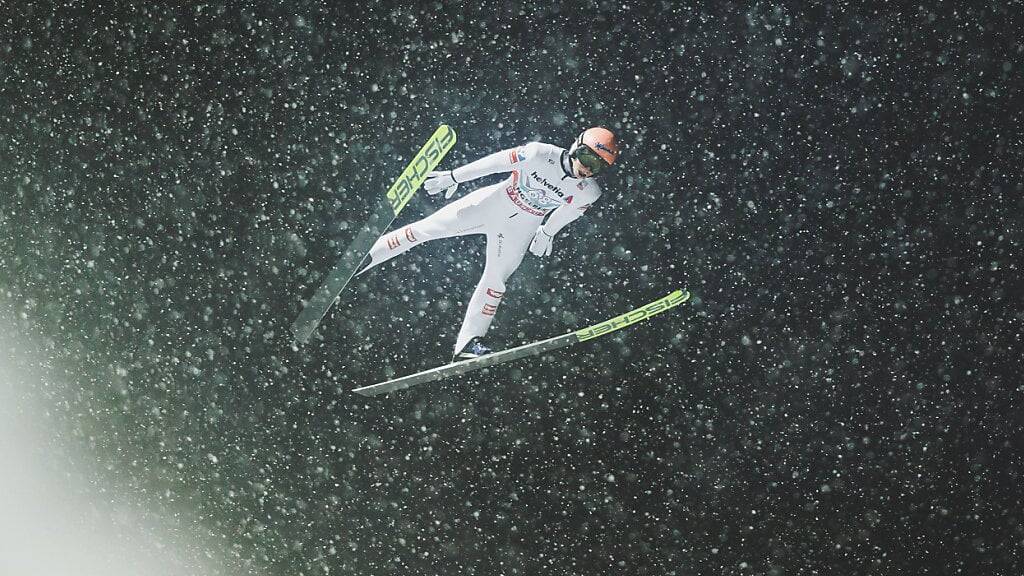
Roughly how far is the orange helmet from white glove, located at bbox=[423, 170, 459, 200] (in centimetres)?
13

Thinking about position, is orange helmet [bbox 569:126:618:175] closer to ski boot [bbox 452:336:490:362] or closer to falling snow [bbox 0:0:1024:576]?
falling snow [bbox 0:0:1024:576]

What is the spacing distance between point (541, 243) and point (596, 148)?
0.36 feet

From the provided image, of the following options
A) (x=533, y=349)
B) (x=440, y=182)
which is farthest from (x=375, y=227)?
(x=533, y=349)

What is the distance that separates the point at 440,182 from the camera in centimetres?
77

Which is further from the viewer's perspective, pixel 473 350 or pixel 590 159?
pixel 473 350

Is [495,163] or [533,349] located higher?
[495,163]

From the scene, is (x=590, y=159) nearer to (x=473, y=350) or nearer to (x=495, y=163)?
(x=495, y=163)

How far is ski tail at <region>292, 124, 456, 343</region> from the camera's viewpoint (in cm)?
76

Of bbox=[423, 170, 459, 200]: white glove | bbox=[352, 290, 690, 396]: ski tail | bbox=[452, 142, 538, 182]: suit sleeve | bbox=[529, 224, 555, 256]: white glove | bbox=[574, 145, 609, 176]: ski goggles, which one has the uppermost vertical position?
bbox=[423, 170, 459, 200]: white glove

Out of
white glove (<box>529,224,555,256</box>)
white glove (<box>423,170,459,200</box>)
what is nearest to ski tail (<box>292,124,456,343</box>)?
white glove (<box>423,170,459,200</box>)

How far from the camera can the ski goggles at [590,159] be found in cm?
69

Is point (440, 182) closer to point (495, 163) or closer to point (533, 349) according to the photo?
point (495, 163)

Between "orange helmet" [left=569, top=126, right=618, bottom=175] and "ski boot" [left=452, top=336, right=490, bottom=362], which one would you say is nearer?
"orange helmet" [left=569, top=126, right=618, bottom=175]

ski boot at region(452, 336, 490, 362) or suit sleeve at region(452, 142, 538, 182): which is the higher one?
suit sleeve at region(452, 142, 538, 182)
